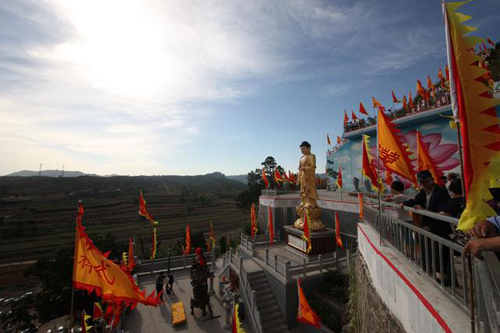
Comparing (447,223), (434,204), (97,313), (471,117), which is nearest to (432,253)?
(447,223)

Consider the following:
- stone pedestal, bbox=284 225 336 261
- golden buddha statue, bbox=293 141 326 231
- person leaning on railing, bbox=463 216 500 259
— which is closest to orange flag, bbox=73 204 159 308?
person leaning on railing, bbox=463 216 500 259

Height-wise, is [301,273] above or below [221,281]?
above

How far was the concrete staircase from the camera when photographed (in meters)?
9.67

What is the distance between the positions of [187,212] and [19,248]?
1646 inches

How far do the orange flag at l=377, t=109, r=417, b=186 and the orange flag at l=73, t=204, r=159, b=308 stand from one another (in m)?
5.68

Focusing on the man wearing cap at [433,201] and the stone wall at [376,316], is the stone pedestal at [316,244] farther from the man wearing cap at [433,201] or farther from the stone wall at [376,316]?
the man wearing cap at [433,201]

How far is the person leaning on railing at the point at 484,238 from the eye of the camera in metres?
1.47

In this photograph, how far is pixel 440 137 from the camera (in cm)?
1664

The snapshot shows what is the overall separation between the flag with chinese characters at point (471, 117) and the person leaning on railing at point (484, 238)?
82 mm

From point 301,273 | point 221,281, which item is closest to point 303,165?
point 301,273

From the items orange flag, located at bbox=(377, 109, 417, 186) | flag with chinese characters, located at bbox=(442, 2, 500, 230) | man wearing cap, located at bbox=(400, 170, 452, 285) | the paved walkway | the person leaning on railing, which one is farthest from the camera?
the paved walkway

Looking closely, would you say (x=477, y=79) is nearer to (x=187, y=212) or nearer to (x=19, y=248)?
(x=19, y=248)

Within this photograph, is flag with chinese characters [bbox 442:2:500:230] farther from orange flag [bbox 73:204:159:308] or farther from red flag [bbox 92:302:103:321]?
red flag [bbox 92:302:103:321]

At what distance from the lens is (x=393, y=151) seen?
4.39 meters
